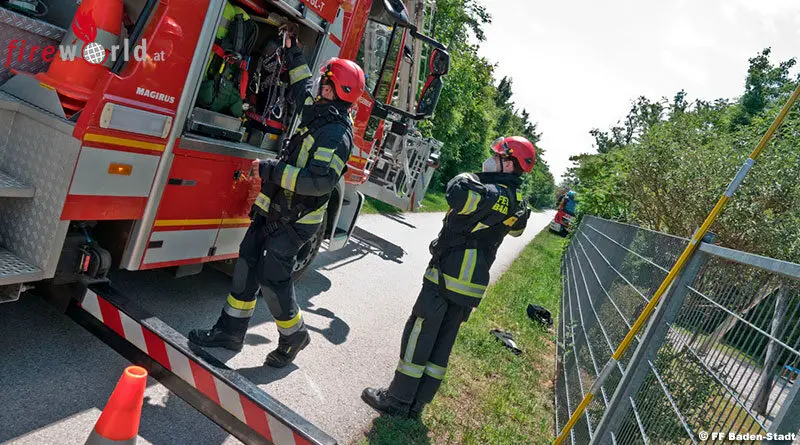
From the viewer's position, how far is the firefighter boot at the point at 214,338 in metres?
3.98

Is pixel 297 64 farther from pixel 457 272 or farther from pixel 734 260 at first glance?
pixel 734 260

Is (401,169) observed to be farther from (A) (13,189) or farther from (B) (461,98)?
(B) (461,98)

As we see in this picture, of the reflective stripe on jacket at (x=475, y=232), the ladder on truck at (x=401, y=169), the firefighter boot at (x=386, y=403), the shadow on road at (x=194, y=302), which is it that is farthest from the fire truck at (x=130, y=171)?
the ladder on truck at (x=401, y=169)

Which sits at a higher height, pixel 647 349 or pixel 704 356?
pixel 704 356

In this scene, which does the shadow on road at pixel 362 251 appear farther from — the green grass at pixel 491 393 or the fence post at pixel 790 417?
the fence post at pixel 790 417

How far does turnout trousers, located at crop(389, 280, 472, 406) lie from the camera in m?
4.12

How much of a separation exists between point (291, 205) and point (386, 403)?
61.5 inches

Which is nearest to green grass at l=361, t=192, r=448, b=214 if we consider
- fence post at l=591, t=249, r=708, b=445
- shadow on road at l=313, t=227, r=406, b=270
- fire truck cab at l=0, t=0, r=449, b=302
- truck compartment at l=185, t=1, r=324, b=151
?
shadow on road at l=313, t=227, r=406, b=270

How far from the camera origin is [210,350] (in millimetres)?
4023

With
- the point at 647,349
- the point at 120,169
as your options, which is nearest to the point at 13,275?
the point at 120,169

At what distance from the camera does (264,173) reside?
12.4 feet

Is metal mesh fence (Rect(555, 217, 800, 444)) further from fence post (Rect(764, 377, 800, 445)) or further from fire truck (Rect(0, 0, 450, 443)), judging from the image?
fire truck (Rect(0, 0, 450, 443))

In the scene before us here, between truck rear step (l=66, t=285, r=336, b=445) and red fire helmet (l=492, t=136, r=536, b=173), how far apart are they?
2.29 metres

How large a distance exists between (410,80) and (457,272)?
15.5ft
